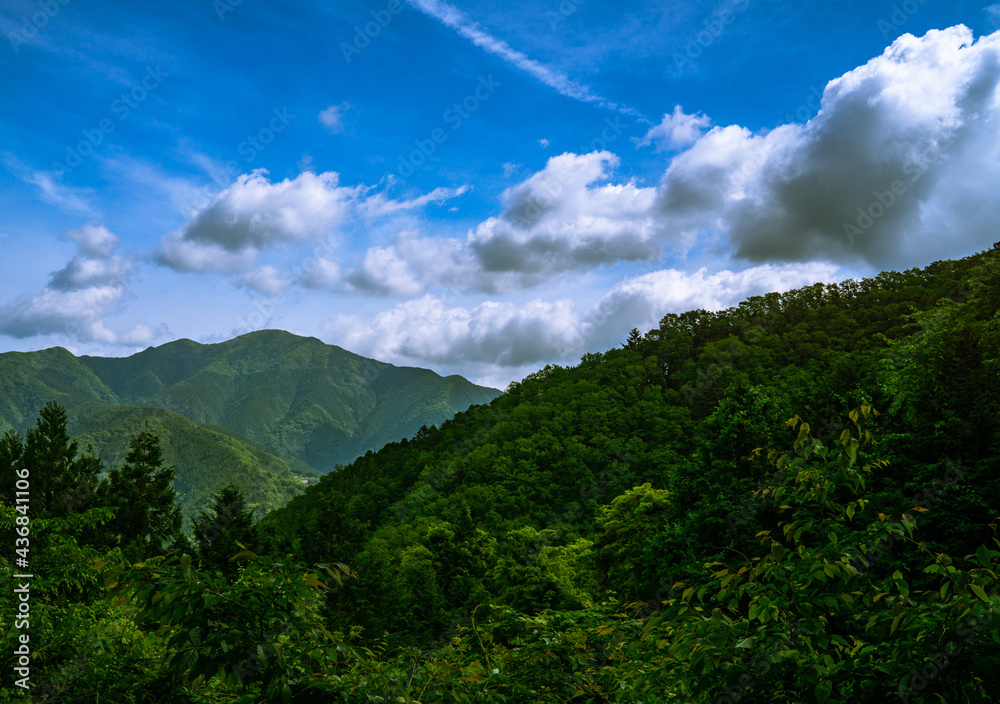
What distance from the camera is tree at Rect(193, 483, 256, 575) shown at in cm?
3203

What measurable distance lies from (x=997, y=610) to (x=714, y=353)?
8655 centimetres

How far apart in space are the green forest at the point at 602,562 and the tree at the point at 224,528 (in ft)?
0.82

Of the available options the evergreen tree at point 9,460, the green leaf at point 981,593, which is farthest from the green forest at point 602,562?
the evergreen tree at point 9,460

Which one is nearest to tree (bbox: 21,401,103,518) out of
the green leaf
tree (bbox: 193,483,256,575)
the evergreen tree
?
the evergreen tree

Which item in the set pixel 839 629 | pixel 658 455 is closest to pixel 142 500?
pixel 839 629

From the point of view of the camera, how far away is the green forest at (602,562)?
3.10m

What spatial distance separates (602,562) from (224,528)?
21943 mm

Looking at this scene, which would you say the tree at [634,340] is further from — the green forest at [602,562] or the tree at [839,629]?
the tree at [839,629]

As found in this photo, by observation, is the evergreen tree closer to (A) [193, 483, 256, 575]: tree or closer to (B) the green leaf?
(A) [193, 483, 256, 575]: tree

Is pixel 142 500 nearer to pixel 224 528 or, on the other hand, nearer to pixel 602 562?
pixel 224 528

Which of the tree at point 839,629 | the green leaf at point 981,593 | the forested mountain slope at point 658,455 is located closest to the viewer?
the green leaf at point 981,593

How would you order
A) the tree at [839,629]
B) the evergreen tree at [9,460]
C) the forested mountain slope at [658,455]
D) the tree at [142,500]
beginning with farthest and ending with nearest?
the tree at [142,500], the evergreen tree at [9,460], the forested mountain slope at [658,455], the tree at [839,629]

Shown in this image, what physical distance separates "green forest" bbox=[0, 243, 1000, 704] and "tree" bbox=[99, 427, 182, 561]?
0.53 feet

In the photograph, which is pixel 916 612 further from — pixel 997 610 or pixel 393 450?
pixel 393 450
